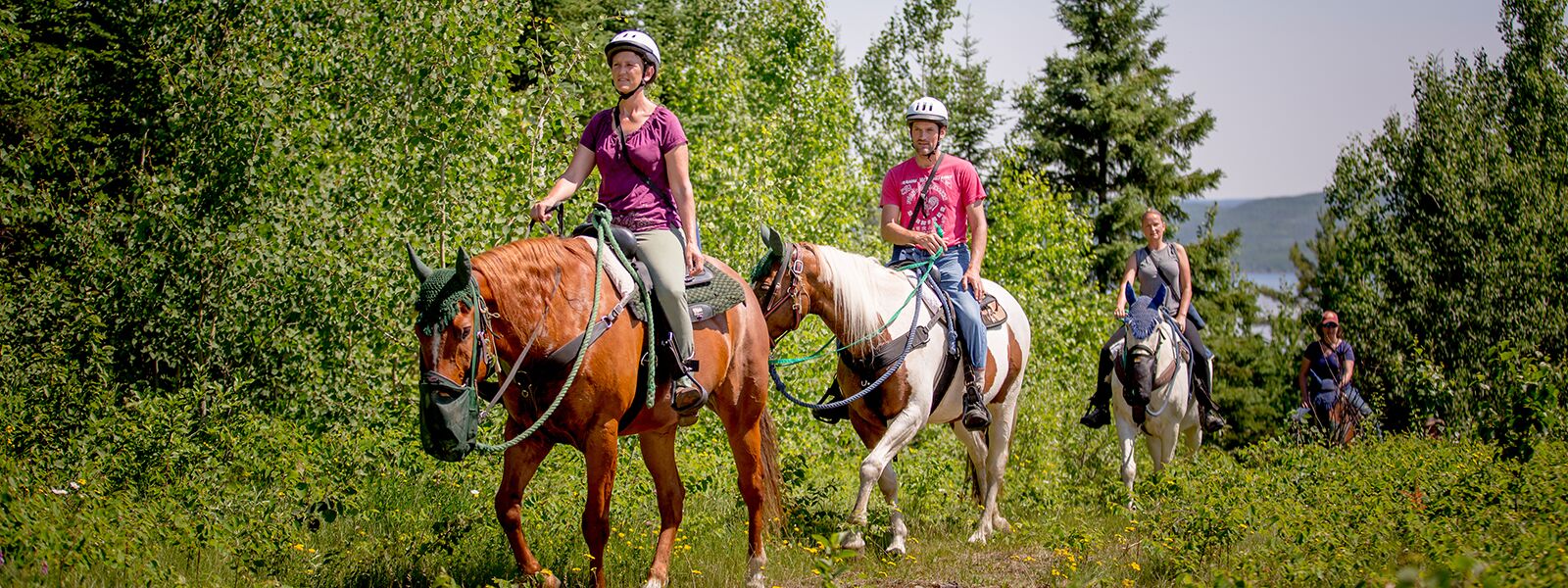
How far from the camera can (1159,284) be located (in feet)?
36.9

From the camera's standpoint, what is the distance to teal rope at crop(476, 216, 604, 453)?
5.39m

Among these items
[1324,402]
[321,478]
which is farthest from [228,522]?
[1324,402]

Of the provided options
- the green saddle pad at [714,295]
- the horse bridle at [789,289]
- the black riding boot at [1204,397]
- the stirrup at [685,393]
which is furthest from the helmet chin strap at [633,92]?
the black riding boot at [1204,397]

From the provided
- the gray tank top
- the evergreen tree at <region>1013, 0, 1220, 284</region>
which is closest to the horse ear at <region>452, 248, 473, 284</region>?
the gray tank top

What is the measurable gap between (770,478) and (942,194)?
2330mm

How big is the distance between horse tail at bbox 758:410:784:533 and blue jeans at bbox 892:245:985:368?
160 centimetres

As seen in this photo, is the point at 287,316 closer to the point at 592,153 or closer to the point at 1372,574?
the point at 592,153

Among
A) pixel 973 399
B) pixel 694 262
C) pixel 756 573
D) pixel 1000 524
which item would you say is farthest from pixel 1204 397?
pixel 694 262

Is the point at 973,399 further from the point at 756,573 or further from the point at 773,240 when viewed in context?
the point at 756,573

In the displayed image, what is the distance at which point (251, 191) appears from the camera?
33.9ft

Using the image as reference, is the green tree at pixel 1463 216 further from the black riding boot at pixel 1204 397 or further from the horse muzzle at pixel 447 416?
the horse muzzle at pixel 447 416

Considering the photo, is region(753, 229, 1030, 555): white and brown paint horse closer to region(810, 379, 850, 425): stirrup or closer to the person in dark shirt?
region(810, 379, 850, 425): stirrup

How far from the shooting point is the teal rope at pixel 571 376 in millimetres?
5391

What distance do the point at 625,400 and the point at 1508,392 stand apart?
21.2 ft
